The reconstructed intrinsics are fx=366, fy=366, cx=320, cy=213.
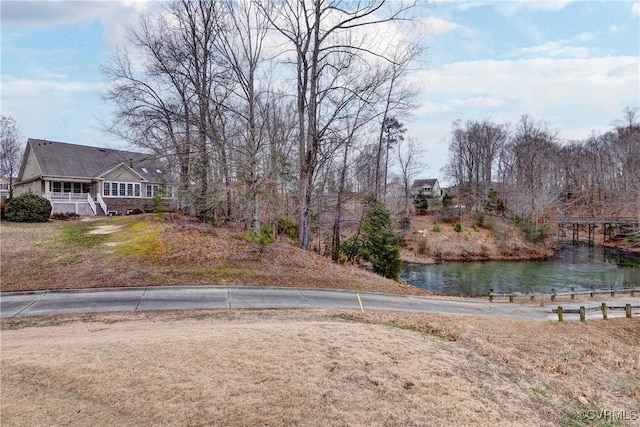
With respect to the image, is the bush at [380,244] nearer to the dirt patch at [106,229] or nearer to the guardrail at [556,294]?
the guardrail at [556,294]

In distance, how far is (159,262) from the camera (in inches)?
578

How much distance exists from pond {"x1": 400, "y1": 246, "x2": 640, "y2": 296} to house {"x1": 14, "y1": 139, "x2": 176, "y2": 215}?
65.9ft

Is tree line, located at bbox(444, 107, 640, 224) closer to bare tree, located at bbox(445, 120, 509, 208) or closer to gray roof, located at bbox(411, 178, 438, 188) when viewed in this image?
bare tree, located at bbox(445, 120, 509, 208)

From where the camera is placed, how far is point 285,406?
4.27 meters

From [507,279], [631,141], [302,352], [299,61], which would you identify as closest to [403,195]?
[507,279]

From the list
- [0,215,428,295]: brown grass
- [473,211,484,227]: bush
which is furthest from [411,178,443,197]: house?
[0,215,428,295]: brown grass

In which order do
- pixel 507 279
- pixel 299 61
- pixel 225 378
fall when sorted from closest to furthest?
1. pixel 225 378
2. pixel 299 61
3. pixel 507 279

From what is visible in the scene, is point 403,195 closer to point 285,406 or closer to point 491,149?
point 491,149

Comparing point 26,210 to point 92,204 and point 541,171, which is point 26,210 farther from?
Answer: point 541,171

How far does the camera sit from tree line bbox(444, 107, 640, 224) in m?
45.2

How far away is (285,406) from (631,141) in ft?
196

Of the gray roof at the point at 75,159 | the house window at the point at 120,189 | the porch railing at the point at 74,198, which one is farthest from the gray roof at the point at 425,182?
the porch railing at the point at 74,198

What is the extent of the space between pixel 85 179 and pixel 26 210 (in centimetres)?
687

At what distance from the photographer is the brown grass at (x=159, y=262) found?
12884 millimetres
